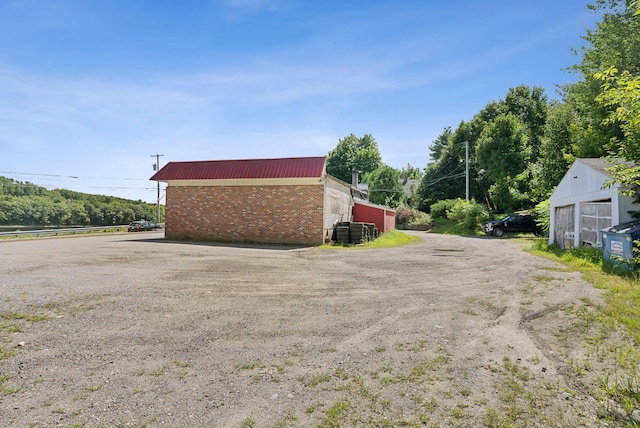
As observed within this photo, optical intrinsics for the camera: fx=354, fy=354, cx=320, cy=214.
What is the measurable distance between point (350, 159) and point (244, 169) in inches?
1813

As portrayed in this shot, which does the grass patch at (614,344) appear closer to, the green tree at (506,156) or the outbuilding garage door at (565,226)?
the outbuilding garage door at (565,226)

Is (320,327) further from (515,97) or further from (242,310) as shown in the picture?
(515,97)

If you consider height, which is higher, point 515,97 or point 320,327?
point 515,97

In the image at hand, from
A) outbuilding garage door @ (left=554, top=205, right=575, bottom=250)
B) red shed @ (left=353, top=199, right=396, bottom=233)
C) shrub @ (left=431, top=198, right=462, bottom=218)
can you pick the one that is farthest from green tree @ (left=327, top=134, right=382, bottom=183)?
outbuilding garage door @ (left=554, top=205, right=575, bottom=250)

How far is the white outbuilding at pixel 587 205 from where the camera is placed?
11.5 metres

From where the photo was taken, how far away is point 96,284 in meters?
8.29

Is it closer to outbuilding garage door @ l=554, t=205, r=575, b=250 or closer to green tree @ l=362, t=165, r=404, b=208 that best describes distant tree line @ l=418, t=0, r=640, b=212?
outbuilding garage door @ l=554, t=205, r=575, b=250

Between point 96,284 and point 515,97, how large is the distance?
4788 cm

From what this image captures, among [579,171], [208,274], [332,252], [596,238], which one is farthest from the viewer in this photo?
[332,252]

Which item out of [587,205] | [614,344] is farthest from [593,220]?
[614,344]

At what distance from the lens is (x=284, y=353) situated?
14.4 feet

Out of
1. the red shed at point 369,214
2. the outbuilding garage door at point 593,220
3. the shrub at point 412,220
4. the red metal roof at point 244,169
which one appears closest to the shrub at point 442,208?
the shrub at point 412,220

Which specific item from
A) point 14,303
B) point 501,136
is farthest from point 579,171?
point 501,136

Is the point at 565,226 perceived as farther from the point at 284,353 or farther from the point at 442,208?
the point at 442,208
